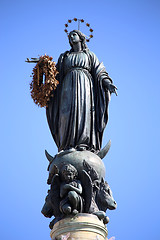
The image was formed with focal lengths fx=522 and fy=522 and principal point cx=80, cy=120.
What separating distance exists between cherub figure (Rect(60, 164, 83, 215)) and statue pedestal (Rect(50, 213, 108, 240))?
0.23 meters

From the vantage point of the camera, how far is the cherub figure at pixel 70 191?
516 inches

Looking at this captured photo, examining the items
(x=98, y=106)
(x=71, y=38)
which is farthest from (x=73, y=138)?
(x=71, y=38)

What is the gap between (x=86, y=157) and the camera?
13.9 meters

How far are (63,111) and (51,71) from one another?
131 cm

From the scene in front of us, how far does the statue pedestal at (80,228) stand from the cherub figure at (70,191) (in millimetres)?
227

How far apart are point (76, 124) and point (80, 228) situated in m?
3.21

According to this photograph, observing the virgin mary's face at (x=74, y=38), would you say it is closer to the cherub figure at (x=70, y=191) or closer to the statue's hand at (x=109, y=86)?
the statue's hand at (x=109, y=86)

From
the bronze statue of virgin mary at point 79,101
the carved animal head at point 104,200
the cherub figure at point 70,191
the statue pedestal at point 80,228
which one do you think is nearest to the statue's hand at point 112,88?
the bronze statue of virgin mary at point 79,101

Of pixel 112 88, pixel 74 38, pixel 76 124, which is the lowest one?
pixel 76 124

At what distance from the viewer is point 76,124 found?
1477cm

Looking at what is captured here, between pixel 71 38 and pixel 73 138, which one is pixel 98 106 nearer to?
pixel 73 138

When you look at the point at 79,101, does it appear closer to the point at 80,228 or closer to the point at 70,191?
the point at 70,191

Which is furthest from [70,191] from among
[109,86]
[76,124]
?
[109,86]

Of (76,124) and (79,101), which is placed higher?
(79,101)
